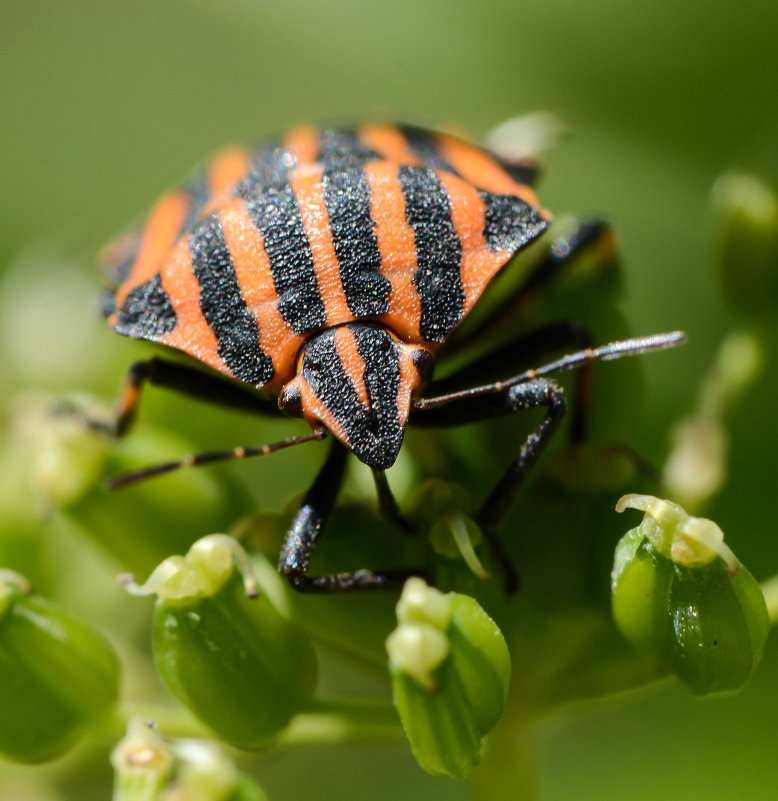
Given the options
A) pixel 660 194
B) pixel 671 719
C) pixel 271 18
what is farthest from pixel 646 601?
pixel 271 18

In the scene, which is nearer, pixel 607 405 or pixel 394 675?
pixel 394 675

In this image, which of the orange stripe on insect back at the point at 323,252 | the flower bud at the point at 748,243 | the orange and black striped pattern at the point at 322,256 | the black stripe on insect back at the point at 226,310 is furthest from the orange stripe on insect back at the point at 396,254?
the flower bud at the point at 748,243

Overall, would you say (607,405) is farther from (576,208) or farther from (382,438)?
(576,208)

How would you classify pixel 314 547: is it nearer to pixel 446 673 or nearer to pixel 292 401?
pixel 292 401

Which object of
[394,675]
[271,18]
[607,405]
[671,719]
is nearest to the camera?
[394,675]

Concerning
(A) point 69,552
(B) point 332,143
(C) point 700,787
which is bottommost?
(C) point 700,787

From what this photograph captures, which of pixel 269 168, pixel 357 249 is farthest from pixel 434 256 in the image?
pixel 269 168
